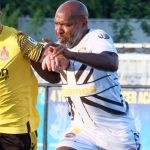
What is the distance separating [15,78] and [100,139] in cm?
89

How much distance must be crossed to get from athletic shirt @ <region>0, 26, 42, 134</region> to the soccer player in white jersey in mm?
475

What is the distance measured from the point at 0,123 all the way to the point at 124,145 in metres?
1.06

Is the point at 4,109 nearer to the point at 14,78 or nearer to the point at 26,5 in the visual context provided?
the point at 14,78

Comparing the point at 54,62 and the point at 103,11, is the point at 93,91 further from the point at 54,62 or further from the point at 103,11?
the point at 103,11

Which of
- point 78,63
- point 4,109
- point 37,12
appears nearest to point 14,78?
point 4,109

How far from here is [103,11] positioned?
22.5 meters

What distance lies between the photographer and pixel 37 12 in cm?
2044

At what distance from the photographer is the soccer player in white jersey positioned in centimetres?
493

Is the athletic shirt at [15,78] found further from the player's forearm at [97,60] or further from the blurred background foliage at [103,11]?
the blurred background foliage at [103,11]

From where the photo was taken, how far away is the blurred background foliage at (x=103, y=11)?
66.0ft

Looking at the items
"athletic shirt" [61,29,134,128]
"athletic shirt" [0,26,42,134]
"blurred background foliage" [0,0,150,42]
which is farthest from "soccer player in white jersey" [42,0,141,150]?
"blurred background foliage" [0,0,150,42]

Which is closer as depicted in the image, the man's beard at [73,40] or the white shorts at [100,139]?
the man's beard at [73,40]

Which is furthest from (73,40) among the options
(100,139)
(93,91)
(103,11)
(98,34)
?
(103,11)

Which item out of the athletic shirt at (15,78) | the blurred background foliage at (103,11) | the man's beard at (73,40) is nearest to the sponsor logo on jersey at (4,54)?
the athletic shirt at (15,78)
